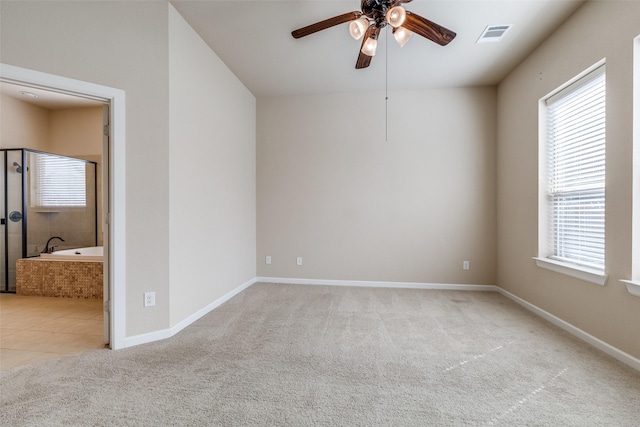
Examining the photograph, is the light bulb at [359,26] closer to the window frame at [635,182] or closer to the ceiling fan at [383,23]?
the ceiling fan at [383,23]

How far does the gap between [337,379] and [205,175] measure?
2.31m

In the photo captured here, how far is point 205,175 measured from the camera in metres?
3.01

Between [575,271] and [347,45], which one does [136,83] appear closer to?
[347,45]

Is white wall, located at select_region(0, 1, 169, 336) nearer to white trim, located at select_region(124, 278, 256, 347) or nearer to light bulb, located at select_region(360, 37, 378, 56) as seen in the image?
white trim, located at select_region(124, 278, 256, 347)

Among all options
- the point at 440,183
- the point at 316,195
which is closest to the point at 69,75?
the point at 316,195

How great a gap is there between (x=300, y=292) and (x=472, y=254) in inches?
96.5

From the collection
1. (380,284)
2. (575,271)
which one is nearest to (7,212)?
(380,284)

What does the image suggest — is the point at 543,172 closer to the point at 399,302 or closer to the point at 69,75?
the point at 399,302

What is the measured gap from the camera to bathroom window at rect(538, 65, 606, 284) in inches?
91.7

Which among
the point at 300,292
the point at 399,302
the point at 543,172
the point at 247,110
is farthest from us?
the point at 247,110

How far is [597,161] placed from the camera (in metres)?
2.34

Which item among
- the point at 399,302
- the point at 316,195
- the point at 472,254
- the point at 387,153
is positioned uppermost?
the point at 387,153

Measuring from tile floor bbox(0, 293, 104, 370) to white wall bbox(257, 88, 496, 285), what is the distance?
7.11ft

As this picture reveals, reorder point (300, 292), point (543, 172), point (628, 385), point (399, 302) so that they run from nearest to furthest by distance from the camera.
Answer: point (628, 385)
point (543, 172)
point (399, 302)
point (300, 292)
